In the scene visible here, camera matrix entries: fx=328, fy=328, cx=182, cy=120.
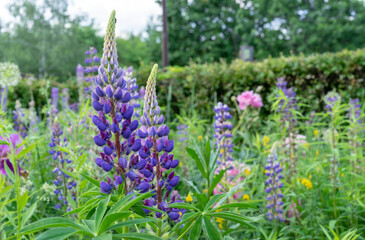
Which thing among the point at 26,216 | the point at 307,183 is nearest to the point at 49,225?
the point at 26,216

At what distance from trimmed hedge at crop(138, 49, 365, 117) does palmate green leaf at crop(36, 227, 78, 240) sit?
5.58 m

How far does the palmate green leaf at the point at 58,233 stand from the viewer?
716 mm

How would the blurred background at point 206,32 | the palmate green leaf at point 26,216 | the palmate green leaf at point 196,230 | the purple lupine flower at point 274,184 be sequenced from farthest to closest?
the blurred background at point 206,32, the purple lupine flower at point 274,184, the palmate green leaf at point 26,216, the palmate green leaf at point 196,230

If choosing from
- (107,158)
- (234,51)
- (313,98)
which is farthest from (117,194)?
(234,51)

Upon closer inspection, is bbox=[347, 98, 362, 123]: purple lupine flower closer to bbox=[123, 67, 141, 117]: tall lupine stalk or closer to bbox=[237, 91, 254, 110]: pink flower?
bbox=[237, 91, 254, 110]: pink flower

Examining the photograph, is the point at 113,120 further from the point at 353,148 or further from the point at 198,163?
the point at 353,148

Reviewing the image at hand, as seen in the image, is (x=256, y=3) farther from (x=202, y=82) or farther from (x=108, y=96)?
(x=108, y=96)

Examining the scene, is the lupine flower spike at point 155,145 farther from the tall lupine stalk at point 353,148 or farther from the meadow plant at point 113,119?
the tall lupine stalk at point 353,148

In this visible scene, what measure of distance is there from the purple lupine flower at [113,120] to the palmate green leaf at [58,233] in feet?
0.92

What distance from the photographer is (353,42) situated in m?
30.5

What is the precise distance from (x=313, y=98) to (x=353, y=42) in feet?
91.7

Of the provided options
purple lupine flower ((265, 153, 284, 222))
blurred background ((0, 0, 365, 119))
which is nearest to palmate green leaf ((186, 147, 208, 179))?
purple lupine flower ((265, 153, 284, 222))

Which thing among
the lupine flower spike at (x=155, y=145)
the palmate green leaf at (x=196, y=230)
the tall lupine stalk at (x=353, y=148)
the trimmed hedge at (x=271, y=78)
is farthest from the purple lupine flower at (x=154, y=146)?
the trimmed hedge at (x=271, y=78)

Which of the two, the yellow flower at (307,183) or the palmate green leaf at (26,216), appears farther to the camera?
the yellow flower at (307,183)
